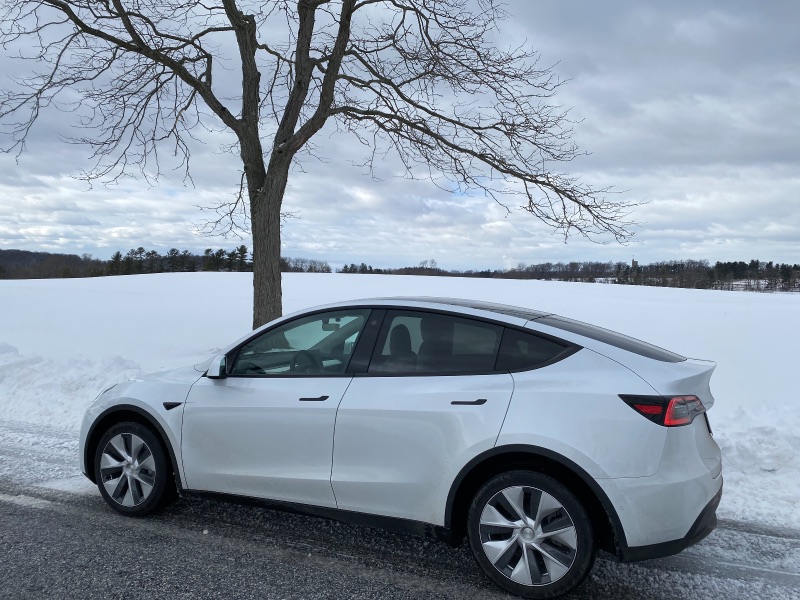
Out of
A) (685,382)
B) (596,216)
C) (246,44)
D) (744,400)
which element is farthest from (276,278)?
Answer: (685,382)

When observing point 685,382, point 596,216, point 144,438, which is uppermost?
point 596,216

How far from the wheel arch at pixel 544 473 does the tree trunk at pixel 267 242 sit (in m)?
7.09

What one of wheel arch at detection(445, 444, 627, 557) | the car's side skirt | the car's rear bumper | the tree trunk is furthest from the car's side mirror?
the tree trunk

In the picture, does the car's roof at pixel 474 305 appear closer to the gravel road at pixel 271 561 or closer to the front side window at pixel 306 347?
the front side window at pixel 306 347

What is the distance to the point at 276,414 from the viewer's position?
153 inches

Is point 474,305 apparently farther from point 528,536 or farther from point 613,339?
point 528,536

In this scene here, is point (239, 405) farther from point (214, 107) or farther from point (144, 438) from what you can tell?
point (214, 107)

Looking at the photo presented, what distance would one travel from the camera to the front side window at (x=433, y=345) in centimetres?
357

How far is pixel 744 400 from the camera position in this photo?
8312mm

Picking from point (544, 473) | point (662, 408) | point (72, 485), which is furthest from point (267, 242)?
point (662, 408)

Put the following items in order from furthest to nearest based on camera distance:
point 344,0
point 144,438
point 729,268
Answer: point 729,268 → point 344,0 → point 144,438

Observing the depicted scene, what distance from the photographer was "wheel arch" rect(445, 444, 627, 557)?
123 inches

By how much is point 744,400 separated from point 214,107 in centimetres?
930

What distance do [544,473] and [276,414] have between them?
1689mm
